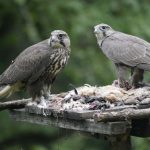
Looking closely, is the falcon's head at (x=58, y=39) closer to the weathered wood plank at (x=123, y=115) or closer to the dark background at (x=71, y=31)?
the weathered wood plank at (x=123, y=115)

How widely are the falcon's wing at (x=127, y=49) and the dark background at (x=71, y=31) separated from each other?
3726mm

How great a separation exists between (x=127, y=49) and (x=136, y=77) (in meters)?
0.56

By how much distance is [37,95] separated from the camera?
880 cm

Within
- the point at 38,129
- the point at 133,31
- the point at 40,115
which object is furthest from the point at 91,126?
the point at 38,129

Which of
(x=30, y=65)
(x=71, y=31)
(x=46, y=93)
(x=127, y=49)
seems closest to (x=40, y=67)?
(x=30, y=65)

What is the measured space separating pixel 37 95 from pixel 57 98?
14.2 inches

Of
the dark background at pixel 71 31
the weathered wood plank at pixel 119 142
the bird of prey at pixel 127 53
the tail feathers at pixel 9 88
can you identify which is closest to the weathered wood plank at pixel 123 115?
the weathered wood plank at pixel 119 142

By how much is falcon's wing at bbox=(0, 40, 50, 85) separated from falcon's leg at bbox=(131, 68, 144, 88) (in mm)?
873

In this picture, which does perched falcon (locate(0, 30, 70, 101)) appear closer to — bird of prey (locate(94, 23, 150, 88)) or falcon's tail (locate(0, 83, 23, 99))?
falcon's tail (locate(0, 83, 23, 99))

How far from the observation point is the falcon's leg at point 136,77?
8.73 m

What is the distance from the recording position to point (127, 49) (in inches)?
368

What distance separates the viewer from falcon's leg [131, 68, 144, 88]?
8734 millimetres

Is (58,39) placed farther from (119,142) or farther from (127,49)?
(119,142)

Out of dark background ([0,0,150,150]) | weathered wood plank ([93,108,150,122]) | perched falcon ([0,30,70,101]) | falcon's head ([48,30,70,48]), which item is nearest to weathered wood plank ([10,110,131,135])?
weathered wood plank ([93,108,150,122])
